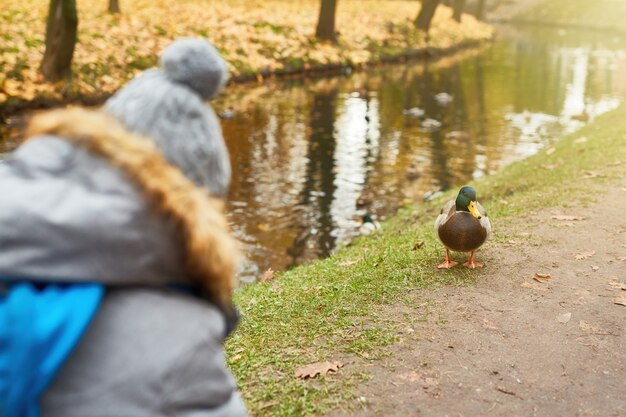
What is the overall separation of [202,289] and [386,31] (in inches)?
1110

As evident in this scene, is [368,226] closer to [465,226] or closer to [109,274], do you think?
[465,226]

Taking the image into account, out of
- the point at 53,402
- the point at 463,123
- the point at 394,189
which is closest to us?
the point at 53,402

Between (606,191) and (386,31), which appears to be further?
(386,31)

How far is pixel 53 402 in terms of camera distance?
1530mm

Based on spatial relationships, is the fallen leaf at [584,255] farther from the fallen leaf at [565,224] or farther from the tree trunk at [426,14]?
the tree trunk at [426,14]

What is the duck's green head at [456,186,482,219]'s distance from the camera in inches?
210

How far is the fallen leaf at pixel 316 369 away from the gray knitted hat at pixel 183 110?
7.62 feet

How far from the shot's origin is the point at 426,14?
3112 centimetres

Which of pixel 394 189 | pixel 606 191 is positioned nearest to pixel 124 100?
pixel 606 191

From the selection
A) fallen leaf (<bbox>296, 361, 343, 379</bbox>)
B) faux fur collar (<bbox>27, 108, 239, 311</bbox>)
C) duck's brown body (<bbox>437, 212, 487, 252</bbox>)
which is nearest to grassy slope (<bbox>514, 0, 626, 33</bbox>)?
duck's brown body (<bbox>437, 212, 487, 252</bbox>)

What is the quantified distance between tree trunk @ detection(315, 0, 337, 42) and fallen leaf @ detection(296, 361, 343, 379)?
811 inches

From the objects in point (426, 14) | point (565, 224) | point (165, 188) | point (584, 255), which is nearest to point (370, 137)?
point (565, 224)

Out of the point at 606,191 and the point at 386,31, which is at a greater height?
the point at 386,31

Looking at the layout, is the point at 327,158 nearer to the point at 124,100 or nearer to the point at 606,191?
the point at 606,191
